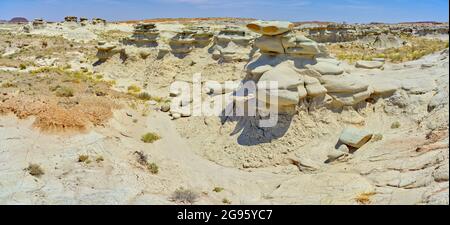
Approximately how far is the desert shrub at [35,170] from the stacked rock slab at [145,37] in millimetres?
15490

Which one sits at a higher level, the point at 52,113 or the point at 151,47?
the point at 151,47

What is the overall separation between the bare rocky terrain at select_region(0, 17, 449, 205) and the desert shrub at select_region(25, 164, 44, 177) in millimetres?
28

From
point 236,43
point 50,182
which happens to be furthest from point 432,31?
point 50,182

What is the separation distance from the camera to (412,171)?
8578 millimetres

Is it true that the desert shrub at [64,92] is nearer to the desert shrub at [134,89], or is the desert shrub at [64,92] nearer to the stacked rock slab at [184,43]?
the desert shrub at [134,89]

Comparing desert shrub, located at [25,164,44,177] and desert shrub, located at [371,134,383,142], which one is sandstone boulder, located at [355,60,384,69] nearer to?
desert shrub, located at [371,134,383,142]

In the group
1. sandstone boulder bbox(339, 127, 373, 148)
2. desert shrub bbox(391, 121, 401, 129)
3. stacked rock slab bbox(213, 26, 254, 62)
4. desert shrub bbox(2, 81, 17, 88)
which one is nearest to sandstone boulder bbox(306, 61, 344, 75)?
sandstone boulder bbox(339, 127, 373, 148)

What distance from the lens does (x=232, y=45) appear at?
21547mm

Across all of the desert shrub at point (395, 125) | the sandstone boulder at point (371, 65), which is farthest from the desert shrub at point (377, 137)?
the sandstone boulder at point (371, 65)

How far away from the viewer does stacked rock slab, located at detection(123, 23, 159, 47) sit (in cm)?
2445

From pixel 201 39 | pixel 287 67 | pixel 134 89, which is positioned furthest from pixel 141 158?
pixel 201 39

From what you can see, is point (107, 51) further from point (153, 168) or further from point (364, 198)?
point (364, 198)

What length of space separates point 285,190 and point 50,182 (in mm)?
5628
